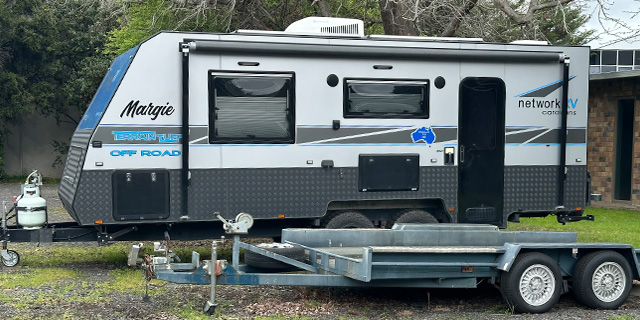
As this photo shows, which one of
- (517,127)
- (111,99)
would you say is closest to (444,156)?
(517,127)

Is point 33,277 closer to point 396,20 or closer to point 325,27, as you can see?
point 325,27

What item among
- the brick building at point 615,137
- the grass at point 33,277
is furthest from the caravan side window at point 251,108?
the brick building at point 615,137

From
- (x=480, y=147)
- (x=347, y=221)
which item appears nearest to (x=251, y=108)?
(x=347, y=221)

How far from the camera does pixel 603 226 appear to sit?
46.9 ft

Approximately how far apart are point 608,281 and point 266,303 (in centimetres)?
326

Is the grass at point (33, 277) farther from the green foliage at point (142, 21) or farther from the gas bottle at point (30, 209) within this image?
the green foliage at point (142, 21)

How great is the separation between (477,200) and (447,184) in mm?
473

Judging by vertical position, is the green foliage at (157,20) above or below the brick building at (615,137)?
above

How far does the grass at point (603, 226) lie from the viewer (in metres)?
12.6

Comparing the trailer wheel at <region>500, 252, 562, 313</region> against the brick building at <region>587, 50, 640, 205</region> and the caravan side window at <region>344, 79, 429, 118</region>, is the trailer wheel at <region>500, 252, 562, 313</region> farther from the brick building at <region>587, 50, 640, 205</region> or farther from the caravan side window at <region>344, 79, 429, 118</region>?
the brick building at <region>587, 50, 640, 205</region>

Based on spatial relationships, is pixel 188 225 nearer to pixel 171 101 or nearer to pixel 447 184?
pixel 171 101

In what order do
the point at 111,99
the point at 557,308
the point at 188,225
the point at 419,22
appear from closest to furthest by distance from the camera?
the point at 557,308
the point at 111,99
the point at 188,225
the point at 419,22

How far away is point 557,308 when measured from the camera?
752 cm

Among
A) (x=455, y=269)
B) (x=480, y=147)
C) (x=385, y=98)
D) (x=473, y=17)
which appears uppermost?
(x=473, y=17)
